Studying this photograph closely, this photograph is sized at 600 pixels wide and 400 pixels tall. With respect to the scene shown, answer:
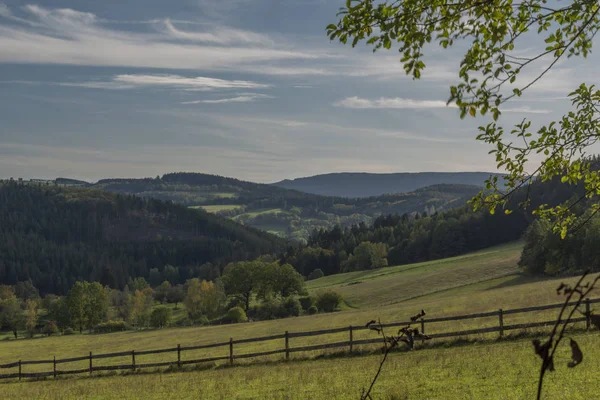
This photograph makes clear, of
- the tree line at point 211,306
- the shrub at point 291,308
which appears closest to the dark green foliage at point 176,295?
the tree line at point 211,306

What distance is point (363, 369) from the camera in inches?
794

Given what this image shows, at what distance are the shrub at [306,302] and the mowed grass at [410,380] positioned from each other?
56864mm

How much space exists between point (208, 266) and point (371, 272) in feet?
264

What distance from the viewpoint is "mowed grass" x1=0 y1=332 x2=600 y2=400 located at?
1391 cm

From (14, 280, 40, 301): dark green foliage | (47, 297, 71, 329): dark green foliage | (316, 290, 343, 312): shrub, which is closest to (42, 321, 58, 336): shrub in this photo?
(47, 297, 71, 329): dark green foliage

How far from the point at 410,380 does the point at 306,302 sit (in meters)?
67.4

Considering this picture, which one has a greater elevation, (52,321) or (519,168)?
(519,168)

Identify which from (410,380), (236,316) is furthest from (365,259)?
(410,380)

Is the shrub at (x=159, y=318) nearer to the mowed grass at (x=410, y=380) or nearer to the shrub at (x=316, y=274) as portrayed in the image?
the shrub at (x=316, y=274)

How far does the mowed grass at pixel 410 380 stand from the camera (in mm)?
13914

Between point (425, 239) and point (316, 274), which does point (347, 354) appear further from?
point (425, 239)

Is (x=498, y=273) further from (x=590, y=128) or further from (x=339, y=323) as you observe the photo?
(x=590, y=128)

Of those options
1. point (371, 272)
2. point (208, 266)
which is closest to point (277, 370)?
point (371, 272)

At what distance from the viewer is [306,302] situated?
273 ft
